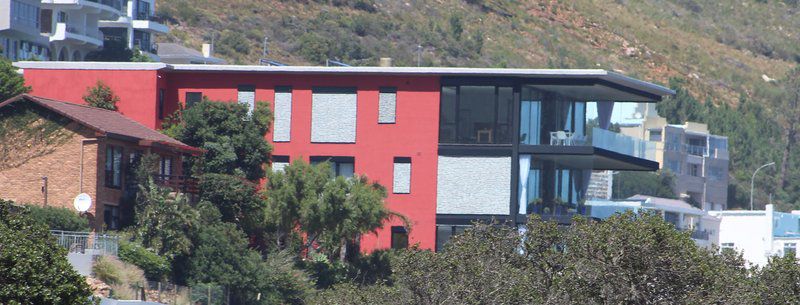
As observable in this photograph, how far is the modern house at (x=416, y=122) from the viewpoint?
6350 cm

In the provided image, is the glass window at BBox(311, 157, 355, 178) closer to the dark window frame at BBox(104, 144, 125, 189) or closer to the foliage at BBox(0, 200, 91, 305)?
the dark window frame at BBox(104, 144, 125, 189)

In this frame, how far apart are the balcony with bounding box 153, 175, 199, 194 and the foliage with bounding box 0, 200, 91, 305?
23759mm

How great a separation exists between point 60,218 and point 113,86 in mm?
14176

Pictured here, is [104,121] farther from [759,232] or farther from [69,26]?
[759,232]

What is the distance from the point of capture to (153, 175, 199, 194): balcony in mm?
57719

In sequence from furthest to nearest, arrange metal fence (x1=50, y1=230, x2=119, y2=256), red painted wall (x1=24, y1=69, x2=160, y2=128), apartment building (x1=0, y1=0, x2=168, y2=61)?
apartment building (x1=0, y1=0, x2=168, y2=61), red painted wall (x1=24, y1=69, x2=160, y2=128), metal fence (x1=50, y1=230, x2=119, y2=256)

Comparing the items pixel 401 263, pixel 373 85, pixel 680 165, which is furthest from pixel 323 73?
pixel 680 165

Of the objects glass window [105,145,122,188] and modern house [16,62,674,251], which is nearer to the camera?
glass window [105,145,122,188]

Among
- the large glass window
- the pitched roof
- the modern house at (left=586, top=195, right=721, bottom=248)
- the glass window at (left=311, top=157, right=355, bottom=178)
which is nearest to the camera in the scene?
the pitched roof

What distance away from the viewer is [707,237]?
362ft

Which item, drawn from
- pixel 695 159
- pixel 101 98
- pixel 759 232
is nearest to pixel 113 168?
pixel 101 98

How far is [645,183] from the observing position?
12606 centimetres

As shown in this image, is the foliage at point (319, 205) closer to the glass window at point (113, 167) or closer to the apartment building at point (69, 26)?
the glass window at point (113, 167)

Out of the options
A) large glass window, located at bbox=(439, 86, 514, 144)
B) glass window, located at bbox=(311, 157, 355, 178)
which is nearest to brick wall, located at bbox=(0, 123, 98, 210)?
glass window, located at bbox=(311, 157, 355, 178)
